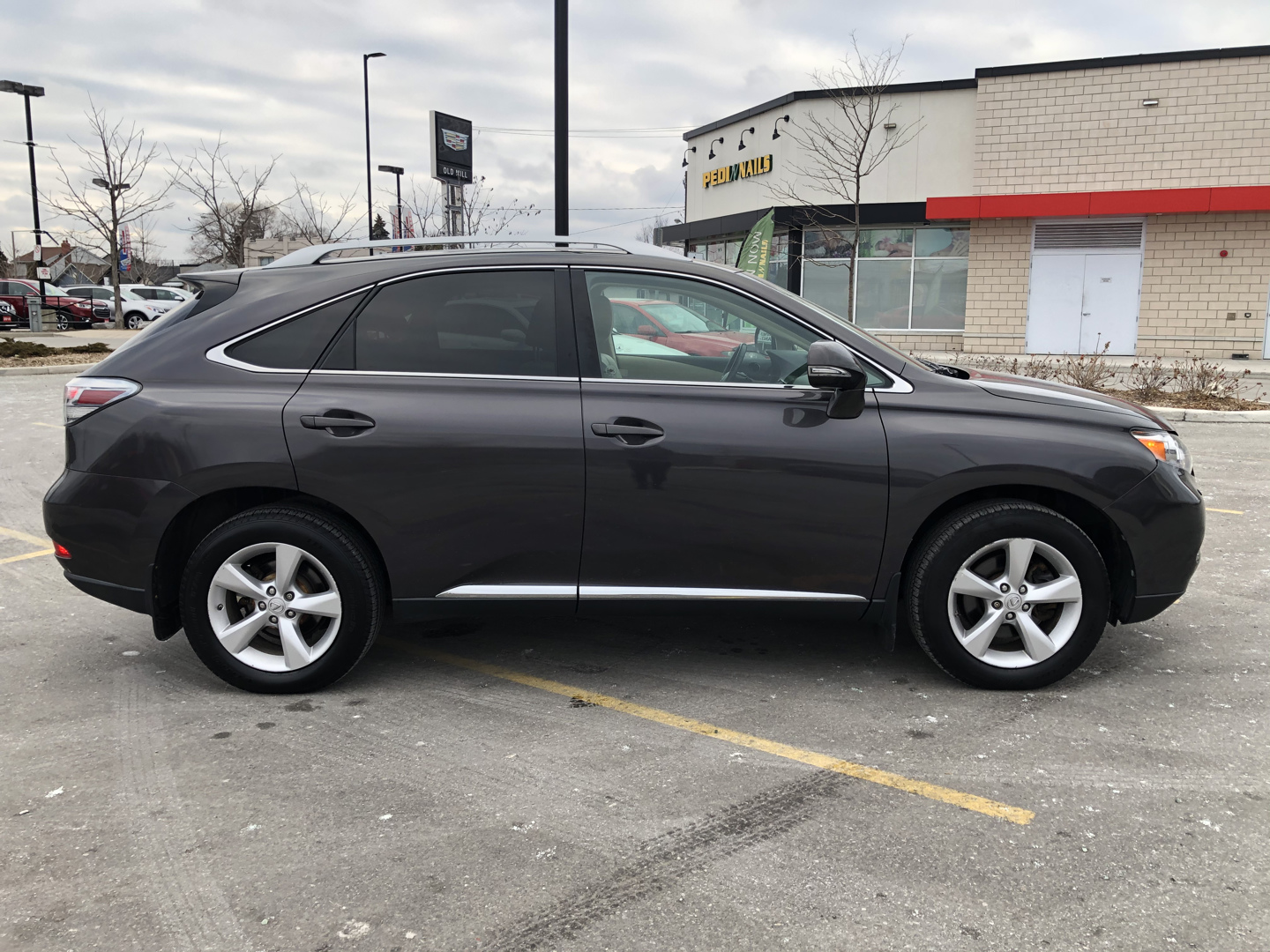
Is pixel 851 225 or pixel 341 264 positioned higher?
pixel 851 225

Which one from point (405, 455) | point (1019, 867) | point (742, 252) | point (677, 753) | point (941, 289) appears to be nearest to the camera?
point (1019, 867)

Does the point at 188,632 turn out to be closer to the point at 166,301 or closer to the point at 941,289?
the point at 941,289

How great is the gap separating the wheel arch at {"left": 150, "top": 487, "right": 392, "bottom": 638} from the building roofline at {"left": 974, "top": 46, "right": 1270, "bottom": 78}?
25.8 meters

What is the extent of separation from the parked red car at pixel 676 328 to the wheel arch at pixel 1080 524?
3.40ft

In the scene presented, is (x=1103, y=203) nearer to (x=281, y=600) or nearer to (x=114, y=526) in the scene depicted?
(x=281, y=600)

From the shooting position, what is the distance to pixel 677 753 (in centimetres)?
355

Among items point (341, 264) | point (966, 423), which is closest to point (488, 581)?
point (341, 264)

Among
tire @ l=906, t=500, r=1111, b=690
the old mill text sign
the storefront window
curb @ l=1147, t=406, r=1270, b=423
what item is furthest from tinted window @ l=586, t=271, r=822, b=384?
the old mill text sign

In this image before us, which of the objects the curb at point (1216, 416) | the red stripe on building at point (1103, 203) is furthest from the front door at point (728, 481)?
the red stripe on building at point (1103, 203)

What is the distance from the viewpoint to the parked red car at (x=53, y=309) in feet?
114

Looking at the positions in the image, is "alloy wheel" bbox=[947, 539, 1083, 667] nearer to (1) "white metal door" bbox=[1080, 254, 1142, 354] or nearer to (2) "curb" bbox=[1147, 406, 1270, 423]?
(2) "curb" bbox=[1147, 406, 1270, 423]

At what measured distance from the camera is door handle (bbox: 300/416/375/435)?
390 cm

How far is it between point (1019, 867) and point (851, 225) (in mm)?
27102

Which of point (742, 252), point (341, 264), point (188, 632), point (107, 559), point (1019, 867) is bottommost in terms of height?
point (1019, 867)
